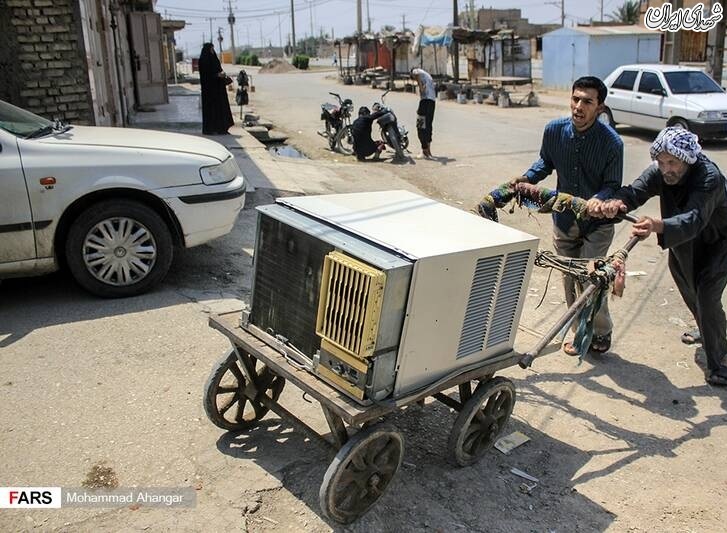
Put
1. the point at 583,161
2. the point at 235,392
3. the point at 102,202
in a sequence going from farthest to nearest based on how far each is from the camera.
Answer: the point at 102,202, the point at 583,161, the point at 235,392

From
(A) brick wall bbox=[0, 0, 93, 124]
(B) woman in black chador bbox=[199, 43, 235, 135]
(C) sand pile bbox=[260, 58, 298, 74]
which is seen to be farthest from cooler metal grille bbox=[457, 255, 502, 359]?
(C) sand pile bbox=[260, 58, 298, 74]

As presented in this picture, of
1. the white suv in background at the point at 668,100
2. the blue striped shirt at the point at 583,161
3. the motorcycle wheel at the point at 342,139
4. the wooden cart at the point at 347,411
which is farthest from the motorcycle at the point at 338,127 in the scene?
the wooden cart at the point at 347,411

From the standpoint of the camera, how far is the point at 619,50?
27781 mm

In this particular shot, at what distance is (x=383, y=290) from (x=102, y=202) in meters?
3.33

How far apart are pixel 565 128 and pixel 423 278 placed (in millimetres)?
2324

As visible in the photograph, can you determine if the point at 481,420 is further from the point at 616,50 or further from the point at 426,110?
the point at 616,50

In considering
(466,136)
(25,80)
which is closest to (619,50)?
(466,136)

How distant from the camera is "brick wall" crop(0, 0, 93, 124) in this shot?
24.8 feet

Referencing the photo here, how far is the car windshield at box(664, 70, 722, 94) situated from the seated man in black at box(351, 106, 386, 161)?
6.97 meters

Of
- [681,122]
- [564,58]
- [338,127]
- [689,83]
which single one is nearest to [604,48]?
[564,58]

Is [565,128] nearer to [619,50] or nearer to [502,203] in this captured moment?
[502,203]

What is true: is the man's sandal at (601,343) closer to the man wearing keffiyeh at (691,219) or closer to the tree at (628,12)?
the man wearing keffiyeh at (691,219)

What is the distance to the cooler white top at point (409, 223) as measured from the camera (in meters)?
2.78

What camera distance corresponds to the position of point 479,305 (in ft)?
9.86
